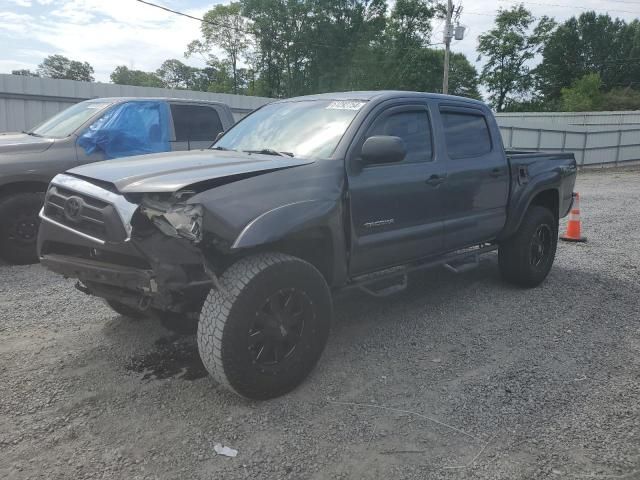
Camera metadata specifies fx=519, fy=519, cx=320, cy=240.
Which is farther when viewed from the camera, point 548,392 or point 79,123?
point 79,123

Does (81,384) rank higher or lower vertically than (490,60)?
lower

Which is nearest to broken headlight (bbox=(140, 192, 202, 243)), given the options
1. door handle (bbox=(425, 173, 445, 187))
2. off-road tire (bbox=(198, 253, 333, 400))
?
off-road tire (bbox=(198, 253, 333, 400))

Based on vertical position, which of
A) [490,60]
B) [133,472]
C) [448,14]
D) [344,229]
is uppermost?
[490,60]

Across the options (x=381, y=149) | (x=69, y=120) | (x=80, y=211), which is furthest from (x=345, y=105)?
(x=69, y=120)

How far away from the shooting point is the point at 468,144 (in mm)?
4781

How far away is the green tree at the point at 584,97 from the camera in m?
51.9

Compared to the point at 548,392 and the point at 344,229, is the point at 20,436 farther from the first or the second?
the point at 548,392

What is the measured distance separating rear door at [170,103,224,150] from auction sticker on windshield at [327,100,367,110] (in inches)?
139

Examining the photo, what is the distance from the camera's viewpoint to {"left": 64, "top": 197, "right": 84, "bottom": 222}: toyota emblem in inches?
126

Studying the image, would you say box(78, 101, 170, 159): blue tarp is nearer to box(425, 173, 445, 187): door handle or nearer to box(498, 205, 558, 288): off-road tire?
box(425, 173, 445, 187): door handle

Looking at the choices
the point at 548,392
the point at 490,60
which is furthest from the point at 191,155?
the point at 490,60

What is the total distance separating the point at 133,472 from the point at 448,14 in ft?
92.9

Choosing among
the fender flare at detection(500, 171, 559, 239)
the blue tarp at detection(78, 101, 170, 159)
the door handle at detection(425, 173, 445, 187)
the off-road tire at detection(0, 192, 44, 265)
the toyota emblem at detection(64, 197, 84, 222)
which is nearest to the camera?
the toyota emblem at detection(64, 197, 84, 222)

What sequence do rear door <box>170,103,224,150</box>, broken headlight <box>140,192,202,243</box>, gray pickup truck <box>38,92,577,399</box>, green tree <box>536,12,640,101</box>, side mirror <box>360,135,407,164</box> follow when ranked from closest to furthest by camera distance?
broken headlight <box>140,192,202,243</box> < gray pickup truck <box>38,92,577,399</box> < side mirror <box>360,135,407,164</box> < rear door <box>170,103,224,150</box> < green tree <box>536,12,640,101</box>
